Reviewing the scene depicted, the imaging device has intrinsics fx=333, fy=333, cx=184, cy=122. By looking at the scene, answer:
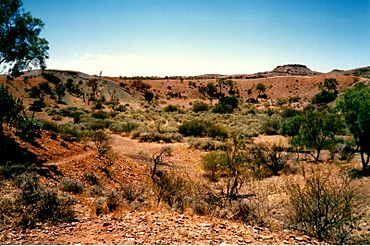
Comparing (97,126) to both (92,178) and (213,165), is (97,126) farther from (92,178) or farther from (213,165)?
(92,178)

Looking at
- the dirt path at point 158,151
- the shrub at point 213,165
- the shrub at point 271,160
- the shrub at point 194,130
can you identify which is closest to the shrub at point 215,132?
the shrub at point 194,130

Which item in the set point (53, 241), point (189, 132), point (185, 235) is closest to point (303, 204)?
point (185, 235)

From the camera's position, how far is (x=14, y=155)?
1667 cm

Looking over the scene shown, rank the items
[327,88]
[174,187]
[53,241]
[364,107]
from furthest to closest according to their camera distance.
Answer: [327,88]
[364,107]
[174,187]
[53,241]

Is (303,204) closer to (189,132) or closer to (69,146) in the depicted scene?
(69,146)

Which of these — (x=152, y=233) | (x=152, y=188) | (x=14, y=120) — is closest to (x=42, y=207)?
(x=152, y=233)

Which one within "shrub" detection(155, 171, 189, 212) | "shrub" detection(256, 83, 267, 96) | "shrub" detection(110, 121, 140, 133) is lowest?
"shrub" detection(110, 121, 140, 133)

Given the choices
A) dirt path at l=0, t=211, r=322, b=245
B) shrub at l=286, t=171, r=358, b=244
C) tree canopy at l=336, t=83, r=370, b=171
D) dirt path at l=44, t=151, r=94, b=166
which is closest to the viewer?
dirt path at l=0, t=211, r=322, b=245

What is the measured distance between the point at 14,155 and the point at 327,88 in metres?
92.9

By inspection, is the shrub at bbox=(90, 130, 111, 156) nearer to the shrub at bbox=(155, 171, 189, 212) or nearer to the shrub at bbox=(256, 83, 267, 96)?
the shrub at bbox=(155, 171, 189, 212)

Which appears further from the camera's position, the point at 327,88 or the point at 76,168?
the point at 327,88

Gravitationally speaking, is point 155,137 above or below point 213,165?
below

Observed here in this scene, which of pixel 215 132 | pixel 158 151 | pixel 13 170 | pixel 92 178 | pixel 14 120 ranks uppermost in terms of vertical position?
pixel 14 120

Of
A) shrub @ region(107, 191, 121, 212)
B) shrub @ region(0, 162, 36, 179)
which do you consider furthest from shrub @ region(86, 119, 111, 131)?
shrub @ region(107, 191, 121, 212)
